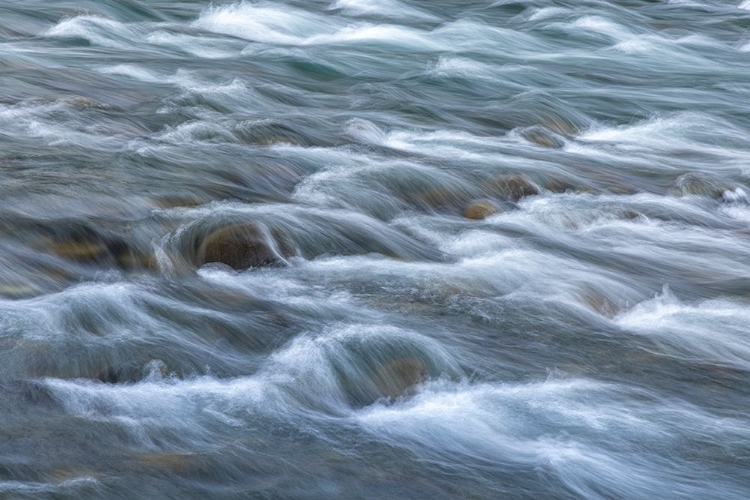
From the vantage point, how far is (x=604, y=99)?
12.9m

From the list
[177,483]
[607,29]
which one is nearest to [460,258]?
[177,483]

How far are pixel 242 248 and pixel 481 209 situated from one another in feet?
7.22

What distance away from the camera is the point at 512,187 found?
930 cm

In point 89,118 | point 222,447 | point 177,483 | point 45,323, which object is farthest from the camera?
point 89,118

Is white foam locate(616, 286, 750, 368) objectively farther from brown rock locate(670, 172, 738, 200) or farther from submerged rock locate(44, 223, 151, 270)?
submerged rock locate(44, 223, 151, 270)

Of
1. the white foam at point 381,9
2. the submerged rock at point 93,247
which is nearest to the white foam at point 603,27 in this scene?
the white foam at point 381,9

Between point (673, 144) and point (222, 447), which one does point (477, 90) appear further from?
point (222, 447)

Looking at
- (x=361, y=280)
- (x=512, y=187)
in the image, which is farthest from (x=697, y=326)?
(x=512, y=187)

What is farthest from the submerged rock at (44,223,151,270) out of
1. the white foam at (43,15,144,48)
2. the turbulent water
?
the white foam at (43,15,144,48)

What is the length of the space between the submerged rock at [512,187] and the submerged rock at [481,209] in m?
0.28

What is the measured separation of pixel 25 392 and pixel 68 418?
32 cm

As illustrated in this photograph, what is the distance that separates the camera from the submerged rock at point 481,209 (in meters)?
8.75

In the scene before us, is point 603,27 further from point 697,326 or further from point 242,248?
point 242,248

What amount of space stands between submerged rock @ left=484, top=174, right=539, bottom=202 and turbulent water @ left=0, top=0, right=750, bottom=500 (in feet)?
0.08
